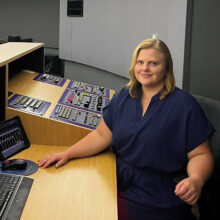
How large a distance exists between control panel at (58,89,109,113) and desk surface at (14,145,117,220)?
0.52 meters

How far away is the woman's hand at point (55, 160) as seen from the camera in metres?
1.60

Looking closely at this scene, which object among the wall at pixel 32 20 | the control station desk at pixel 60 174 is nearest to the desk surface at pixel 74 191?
the control station desk at pixel 60 174

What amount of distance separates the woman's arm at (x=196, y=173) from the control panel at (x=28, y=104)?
33.0 inches

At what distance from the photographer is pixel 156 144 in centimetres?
159

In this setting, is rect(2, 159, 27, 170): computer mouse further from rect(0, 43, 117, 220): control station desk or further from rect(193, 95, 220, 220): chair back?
rect(193, 95, 220, 220): chair back

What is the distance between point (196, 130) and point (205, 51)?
4.87 ft

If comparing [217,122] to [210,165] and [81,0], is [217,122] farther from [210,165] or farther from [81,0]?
[81,0]

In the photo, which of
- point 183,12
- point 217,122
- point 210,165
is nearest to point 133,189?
point 210,165

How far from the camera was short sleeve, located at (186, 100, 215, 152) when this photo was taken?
157 cm

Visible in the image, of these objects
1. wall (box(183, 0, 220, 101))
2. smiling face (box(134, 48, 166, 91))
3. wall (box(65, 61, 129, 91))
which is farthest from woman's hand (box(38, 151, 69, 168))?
wall (box(65, 61, 129, 91))

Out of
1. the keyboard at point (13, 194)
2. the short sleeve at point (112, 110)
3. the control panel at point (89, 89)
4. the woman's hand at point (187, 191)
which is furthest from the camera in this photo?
the control panel at point (89, 89)

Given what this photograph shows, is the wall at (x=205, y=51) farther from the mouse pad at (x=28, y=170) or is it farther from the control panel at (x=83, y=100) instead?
the mouse pad at (x=28, y=170)

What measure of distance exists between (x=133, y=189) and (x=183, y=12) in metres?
1.87

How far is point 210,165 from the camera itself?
1543 mm
